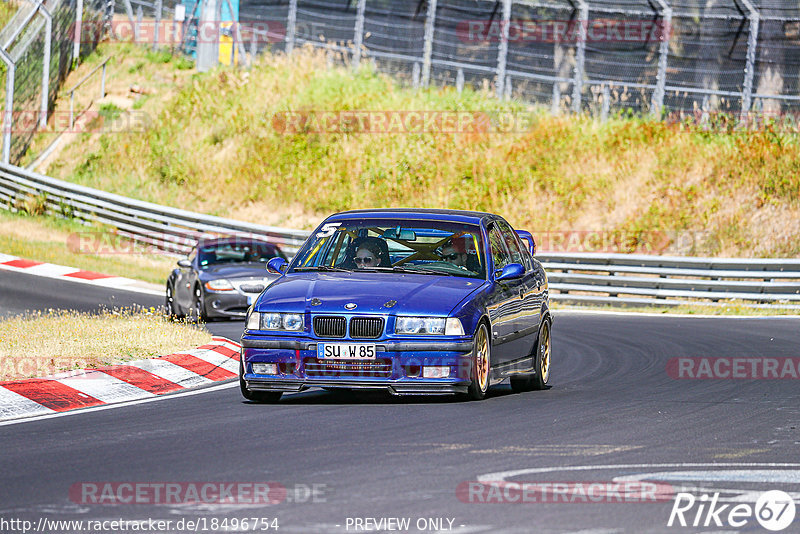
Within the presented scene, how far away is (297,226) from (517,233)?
68.9 ft

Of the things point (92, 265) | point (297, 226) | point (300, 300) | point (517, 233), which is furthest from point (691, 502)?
point (297, 226)

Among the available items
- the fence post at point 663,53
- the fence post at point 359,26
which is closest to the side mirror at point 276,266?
the fence post at point 663,53

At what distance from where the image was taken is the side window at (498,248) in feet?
38.1

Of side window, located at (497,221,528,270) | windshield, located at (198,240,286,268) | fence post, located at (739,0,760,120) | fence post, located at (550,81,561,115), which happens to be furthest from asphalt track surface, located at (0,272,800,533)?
fence post, located at (550,81,561,115)

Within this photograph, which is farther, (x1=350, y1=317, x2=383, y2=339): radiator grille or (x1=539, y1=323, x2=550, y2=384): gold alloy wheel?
(x1=539, y1=323, x2=550, y2=384): gold alloy wheel

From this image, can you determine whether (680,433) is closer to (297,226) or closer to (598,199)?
(598,199)

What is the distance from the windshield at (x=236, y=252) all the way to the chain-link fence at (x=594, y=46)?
1033 centimetres

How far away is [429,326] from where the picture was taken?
1009cm

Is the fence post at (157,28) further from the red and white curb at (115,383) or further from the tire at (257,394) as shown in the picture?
the tire at (257,394)

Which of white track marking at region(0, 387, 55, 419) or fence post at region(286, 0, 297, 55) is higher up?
fence post at region(286, 0, 297, 55)

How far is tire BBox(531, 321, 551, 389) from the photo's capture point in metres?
11.9

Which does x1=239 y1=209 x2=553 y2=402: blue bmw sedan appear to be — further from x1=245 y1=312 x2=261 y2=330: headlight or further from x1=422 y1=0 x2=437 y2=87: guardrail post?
x1=422 y1=0 x2=437 y2=87: guardrail post

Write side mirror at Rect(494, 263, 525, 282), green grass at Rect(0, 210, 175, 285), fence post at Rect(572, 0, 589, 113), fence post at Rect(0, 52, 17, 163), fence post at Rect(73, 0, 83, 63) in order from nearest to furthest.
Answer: side mirror at Rect(494, 263, 525, 282) → green grass at Rect(0, 210, 175, 285) → fence post at Rect(572, 0, 589, 113) → fence post at Rect(0, 52, 17, 163) → fence post at Rect(73, 0, 83, 63)

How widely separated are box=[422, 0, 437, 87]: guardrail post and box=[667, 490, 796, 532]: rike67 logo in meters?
26.3
